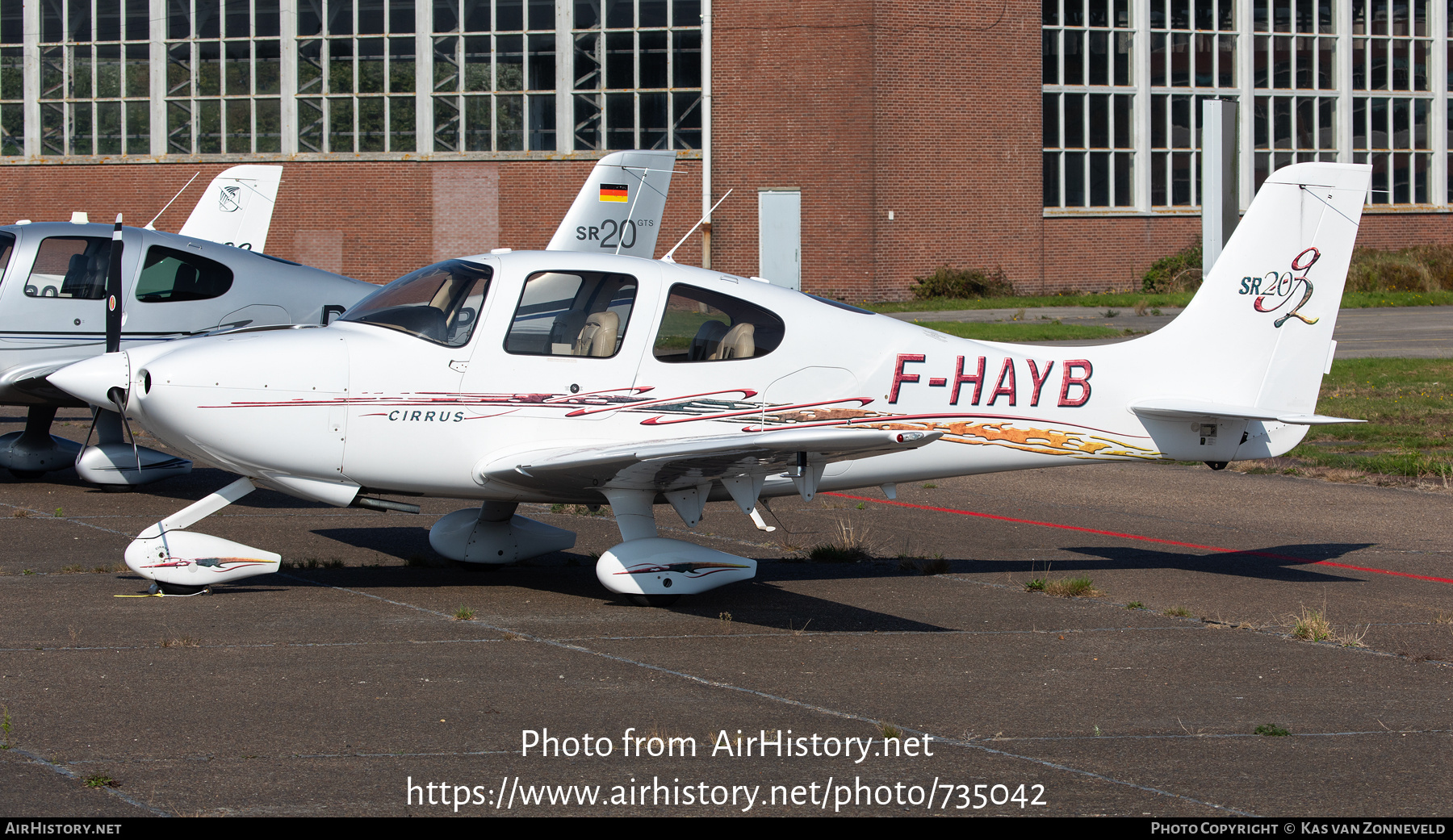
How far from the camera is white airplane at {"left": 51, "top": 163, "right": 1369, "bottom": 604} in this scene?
7.27 m

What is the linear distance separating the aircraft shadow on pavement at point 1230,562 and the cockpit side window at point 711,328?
2232 mm

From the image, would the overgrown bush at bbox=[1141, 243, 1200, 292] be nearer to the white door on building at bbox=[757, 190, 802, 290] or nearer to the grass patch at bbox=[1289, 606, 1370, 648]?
the white door on building at bbox=[757, 190, 802, 290]

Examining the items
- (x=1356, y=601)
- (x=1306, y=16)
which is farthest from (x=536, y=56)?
(x=1356, y=601)

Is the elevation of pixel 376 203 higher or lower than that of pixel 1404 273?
higher

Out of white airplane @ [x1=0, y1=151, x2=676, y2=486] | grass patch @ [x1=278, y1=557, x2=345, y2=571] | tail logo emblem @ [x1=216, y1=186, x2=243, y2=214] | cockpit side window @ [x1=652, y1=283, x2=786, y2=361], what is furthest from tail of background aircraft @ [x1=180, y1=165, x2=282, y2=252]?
cockpit side window @ [x1=652, y1=283, x2=786, y2=361]

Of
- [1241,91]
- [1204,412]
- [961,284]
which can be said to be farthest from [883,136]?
[1204,412]

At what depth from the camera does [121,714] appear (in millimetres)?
5328

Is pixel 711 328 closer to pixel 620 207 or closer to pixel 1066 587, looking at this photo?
pixel 1066 587

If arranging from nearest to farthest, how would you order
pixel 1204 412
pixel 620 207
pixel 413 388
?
pixel 413 388, pixel 1204 412, pixel 620 207

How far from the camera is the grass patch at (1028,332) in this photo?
26719 mm

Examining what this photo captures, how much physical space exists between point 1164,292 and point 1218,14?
9497 millimetres

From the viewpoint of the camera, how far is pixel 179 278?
39.6ft

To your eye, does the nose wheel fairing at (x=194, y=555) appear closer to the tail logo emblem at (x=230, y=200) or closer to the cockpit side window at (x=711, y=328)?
the cockpit side window at (x=711, y=328)

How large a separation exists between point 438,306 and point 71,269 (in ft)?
19.6
